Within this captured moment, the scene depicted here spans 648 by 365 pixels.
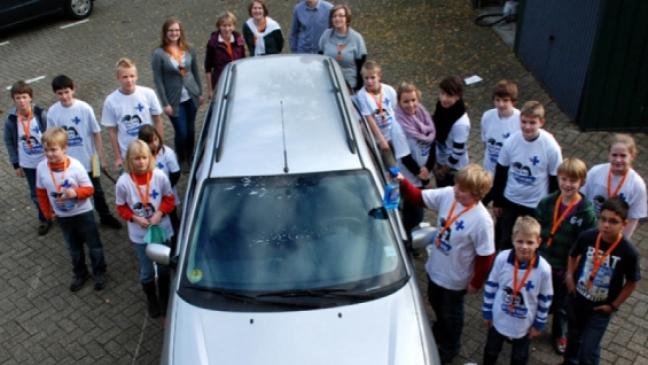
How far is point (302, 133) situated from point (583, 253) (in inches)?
91.5

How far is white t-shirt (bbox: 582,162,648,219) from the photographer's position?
511 cm

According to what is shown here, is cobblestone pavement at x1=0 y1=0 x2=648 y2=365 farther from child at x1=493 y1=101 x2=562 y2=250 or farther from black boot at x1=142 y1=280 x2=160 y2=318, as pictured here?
child at x1=493 y1=101 x2=562 y2=250

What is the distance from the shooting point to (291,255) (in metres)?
4.44

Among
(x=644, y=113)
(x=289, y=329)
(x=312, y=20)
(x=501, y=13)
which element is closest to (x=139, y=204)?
(x=289, y=329)

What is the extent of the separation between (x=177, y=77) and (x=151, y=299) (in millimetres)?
2976

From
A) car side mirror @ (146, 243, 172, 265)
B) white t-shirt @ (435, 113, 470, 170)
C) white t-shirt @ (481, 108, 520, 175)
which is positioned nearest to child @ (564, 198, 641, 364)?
white t-shirt @ (481, 108, 520, 175)

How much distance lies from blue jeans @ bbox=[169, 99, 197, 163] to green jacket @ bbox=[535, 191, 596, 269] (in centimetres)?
478

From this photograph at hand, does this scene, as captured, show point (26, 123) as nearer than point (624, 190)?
No

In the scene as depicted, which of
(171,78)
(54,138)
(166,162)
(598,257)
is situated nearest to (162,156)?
(166,162)

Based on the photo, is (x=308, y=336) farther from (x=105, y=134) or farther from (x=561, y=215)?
(x=105, y=134)

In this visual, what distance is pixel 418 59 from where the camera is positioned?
1140 cm

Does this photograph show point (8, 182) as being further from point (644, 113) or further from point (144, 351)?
point (644, 113)

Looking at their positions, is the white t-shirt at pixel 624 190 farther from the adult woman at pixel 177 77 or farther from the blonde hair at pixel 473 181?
the adult woman at pixel 177 77

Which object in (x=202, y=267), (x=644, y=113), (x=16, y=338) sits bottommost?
(x=16, y=338)
